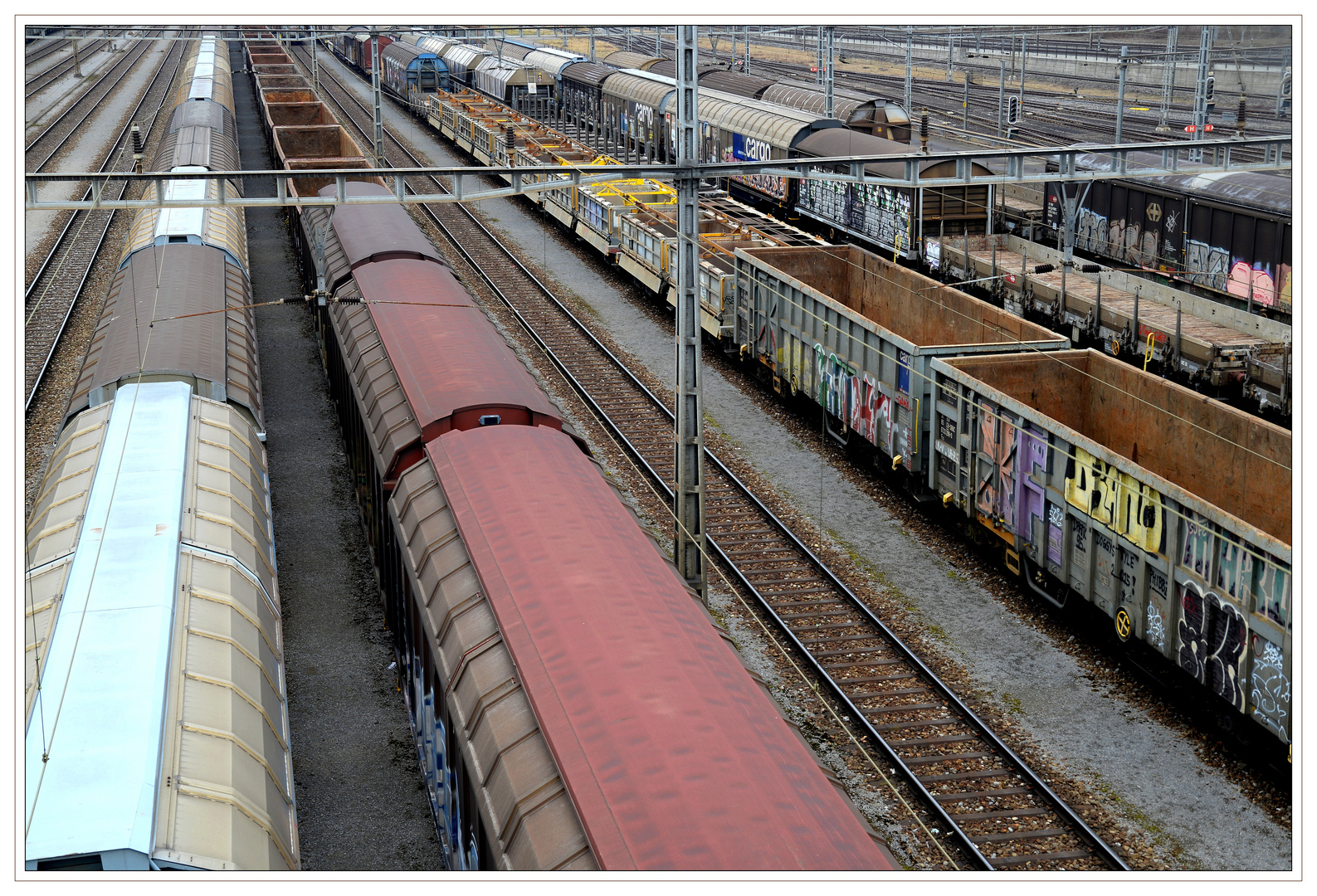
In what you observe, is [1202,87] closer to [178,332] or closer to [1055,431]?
[1055,431]

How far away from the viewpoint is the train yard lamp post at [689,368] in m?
15.2

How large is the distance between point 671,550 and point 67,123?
6134 cm

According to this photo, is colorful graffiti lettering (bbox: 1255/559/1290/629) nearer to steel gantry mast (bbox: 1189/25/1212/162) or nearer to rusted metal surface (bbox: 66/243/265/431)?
rusted metal surface (bbox: 66/243/265/431)

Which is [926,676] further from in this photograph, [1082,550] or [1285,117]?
[1285,117]

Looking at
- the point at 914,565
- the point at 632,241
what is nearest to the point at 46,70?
the point at 632,241

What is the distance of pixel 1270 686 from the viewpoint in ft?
42.1

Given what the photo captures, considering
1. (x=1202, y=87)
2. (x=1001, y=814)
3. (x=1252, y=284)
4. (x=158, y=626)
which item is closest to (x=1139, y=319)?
(x=1252, y=284)

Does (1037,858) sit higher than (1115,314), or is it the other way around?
(1115,314)

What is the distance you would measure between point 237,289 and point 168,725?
1613 centimetres

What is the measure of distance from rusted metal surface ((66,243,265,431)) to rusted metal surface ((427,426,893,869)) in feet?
19.3

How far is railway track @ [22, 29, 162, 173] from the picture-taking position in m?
56.7

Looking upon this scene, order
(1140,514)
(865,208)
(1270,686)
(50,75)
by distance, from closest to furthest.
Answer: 1. (1270,686)
2. (1140,514)
3. (865,208)
4. (50,75)

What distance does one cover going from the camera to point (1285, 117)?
183 feet

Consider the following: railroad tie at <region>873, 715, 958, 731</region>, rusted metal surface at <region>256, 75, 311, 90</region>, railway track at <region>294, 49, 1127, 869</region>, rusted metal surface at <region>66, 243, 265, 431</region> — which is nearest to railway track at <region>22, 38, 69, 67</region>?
rusted metal surface at <region>256, 75, 311, 90</region>
